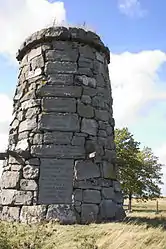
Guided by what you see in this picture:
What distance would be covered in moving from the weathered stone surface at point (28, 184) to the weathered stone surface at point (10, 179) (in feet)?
0.51

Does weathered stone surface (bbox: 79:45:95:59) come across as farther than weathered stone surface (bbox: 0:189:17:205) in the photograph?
Yes

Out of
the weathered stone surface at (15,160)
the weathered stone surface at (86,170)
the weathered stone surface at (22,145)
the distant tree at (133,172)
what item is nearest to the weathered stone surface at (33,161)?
the weathered stone surface at (15,160)

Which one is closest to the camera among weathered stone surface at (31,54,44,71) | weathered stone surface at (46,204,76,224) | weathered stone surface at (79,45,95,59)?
weathered stone surface at (46,204,76,224)

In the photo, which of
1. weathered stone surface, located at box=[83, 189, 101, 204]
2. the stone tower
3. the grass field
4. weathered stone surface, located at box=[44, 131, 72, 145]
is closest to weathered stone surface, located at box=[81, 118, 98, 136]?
the stone tower

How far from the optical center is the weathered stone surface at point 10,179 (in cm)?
726

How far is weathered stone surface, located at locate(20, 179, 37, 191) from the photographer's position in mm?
6996

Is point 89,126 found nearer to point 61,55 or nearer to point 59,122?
point 59,122

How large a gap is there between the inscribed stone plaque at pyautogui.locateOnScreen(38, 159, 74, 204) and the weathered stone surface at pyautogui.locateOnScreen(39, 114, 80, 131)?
2.42 feet

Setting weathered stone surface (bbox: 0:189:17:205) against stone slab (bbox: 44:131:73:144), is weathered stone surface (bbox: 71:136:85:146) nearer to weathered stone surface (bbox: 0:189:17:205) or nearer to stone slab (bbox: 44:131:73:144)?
stone slab (bbox: 44:131:73:144)

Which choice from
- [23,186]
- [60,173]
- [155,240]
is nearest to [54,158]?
[60,173]

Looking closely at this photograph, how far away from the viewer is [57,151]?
23.7 feet

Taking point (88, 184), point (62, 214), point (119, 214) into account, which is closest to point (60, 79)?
point (88, 184)

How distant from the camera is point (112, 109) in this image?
8711 mm

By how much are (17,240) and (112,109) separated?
14.9ft
